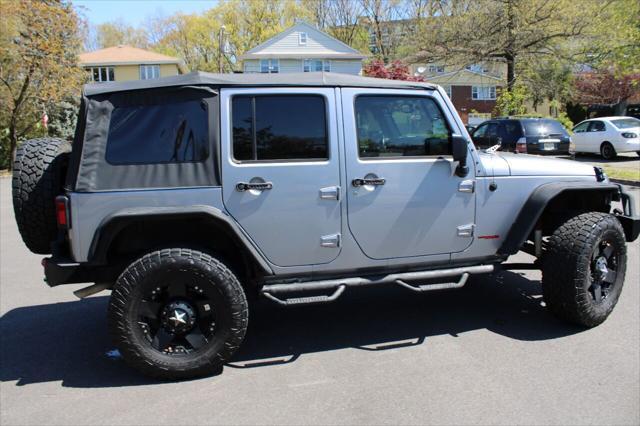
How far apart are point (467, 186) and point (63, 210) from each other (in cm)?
288

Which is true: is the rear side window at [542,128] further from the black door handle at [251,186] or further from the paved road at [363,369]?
the black door handle at [251,186]

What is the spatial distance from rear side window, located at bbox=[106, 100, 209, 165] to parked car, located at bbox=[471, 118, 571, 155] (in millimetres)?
12738

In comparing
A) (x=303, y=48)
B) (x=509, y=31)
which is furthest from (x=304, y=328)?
(x=303, y=48)

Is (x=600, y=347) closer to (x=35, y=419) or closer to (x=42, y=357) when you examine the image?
(x=35, y=419)

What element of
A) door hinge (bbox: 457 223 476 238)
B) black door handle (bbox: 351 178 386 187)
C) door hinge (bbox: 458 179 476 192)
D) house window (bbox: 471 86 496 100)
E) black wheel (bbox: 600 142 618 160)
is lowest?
door hinge (bbox: 457 223 476 238)

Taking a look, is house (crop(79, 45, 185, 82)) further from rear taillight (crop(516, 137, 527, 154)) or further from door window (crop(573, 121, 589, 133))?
rear taillight (crop(516, 137, 527, 154))

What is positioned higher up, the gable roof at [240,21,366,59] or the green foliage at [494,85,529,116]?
the gable roof at [240,21,366,59]

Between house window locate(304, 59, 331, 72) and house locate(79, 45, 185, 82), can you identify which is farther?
house locate(79, 45, 185, 82)

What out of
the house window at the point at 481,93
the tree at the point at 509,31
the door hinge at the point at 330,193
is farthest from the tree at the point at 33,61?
the house window at the point at 481,93

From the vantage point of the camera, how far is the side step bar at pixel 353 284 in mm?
3850

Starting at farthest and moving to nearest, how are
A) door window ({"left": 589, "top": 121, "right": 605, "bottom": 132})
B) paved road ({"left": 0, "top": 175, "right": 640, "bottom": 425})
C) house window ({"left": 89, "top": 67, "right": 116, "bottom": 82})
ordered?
house window ({"left": 89, "top": 67, "right": 116, "bottom": 82}) < door window ({"left": 589, "top": 121, "right": 605, "bottom": 132}) < paved road ({"left": 0, "top": 175, "right": 640, "bottom": 425})

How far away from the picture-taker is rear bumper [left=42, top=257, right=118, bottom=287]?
11.8ft

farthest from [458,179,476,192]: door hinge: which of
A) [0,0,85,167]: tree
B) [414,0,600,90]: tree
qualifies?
[0,0,85,167]: tree

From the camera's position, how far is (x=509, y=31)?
80.2 feet
